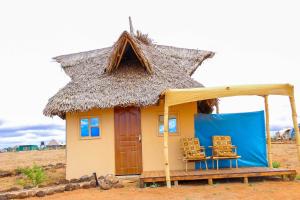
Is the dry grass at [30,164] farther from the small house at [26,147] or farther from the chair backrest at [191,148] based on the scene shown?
the small house at [26,147]

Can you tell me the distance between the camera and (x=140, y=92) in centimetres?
1145

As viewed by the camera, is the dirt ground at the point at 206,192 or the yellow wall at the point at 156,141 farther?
Answer: the yellow wall at the point at 156,141

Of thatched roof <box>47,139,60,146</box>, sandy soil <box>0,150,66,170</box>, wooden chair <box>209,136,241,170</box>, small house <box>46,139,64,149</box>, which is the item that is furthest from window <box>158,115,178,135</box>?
thatched roof <box>47,139,60,146</box>

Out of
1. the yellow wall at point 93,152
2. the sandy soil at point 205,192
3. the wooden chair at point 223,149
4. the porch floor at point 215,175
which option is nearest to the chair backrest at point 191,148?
the wooden chair at point 223,149

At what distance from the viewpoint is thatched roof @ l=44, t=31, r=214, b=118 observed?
11188mm

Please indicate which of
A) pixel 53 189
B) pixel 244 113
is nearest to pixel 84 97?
pixel 53 189

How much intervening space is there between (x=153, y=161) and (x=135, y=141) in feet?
2.76

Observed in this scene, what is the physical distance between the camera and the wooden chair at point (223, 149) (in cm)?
1060

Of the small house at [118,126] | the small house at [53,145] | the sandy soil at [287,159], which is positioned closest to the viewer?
the small house at [118,126]

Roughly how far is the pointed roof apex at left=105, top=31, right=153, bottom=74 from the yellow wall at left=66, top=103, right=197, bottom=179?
175 centimetres

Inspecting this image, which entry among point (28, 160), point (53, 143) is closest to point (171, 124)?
point (28, 160)

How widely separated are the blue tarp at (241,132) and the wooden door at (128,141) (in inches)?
74.4

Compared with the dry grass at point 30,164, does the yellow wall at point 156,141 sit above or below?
above

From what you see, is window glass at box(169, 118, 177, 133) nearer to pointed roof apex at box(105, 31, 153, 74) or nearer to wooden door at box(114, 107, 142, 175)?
wooden door at box(114, 107, 142, 175)
